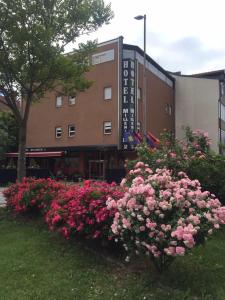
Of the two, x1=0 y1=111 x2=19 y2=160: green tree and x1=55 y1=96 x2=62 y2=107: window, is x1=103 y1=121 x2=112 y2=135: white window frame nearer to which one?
x1=55 y1=96 x2=62 y2=107: window

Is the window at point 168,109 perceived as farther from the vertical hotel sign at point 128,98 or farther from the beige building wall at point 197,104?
the vertical hotel sign at point 128,98

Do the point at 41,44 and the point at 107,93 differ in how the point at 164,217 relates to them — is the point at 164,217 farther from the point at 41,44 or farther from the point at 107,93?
the point at 107,93

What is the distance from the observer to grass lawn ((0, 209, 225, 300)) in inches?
210

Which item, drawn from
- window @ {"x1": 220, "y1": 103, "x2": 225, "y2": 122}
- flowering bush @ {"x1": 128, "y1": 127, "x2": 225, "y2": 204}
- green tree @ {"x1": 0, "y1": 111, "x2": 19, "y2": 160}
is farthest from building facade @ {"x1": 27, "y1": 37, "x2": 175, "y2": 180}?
flowering bush @ {"x1": 128, "y1": 127, "x2": 225, "y2": 204}

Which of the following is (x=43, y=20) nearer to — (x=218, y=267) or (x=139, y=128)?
(x=218, y=267)

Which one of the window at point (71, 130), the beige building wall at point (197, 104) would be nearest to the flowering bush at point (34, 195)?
the window at point (71, 130)

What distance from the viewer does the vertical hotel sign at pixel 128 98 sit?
34.6m

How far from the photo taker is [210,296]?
516cm

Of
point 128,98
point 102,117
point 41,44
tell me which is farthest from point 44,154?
point 41,44

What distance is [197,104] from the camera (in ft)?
150

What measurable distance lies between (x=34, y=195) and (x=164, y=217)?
15.8ft

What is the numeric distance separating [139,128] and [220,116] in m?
14.0

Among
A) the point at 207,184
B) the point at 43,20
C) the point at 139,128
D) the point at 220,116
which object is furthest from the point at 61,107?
the point at 207,184

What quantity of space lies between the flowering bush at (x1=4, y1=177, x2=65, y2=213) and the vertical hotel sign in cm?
2480
